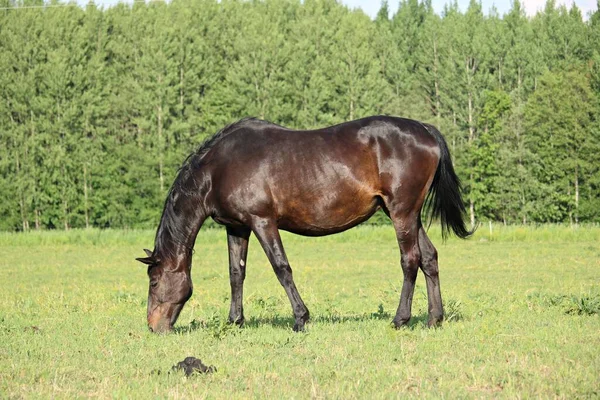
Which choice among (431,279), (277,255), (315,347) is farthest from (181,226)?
(431,279)

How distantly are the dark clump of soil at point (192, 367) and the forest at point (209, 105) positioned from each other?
51068mm

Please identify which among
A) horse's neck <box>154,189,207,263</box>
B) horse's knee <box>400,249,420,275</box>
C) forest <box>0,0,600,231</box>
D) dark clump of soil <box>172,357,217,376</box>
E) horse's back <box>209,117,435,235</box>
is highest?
forest <box>0,0,600,231</box>

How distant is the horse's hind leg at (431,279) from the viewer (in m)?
10.4

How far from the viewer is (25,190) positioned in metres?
58.0

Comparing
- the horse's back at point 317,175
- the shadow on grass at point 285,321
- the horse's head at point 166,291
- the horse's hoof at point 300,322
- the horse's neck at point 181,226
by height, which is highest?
the horse's back at point 317,175

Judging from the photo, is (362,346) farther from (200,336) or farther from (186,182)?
(186,182)

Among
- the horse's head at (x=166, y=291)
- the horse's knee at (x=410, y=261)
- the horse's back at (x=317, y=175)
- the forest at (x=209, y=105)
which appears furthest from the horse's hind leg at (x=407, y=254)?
the forest at (x=209, y=105)

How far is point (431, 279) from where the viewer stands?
10617 mm

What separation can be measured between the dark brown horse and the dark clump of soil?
269 cm

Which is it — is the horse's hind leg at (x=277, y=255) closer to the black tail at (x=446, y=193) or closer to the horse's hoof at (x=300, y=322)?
the horse's hoof at (x=300, y=322)

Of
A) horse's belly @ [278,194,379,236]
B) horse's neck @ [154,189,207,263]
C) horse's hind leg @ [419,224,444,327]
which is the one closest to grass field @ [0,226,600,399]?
horse's hind leg @ [419,224,444,327]

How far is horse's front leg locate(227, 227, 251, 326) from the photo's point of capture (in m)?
10.9

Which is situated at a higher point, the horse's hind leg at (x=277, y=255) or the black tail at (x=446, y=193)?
the black tail at (x=446, y=193)

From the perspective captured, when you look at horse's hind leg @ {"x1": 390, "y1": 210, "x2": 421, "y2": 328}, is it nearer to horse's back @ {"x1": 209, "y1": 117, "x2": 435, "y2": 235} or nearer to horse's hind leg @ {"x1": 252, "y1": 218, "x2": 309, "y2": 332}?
horse's back @ {"x1": 209, "y1": 117, "x2": 435, "y2": 235}
